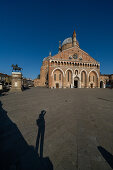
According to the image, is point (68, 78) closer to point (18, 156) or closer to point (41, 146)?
point (41, 146)

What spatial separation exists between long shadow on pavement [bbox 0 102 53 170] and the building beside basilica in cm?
2526

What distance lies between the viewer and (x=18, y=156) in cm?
177

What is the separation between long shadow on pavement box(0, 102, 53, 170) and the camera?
1.55m

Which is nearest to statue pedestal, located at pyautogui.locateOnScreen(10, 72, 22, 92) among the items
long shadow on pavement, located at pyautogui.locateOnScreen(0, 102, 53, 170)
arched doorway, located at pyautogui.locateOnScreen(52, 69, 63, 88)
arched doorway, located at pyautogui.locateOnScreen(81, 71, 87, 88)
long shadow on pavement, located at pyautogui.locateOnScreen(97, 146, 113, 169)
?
arched doorway, located at pyautogui.locateOnScreen(52, 69, 63, 88)

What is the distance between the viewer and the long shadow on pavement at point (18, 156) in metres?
1.55

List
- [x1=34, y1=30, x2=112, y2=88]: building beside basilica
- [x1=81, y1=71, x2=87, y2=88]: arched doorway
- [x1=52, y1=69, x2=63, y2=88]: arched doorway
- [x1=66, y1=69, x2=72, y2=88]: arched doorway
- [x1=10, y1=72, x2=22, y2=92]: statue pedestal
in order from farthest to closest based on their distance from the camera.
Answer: [x1=81, y1=71, x2=87, y2=88]: arched doorway, [x1=66, y1=69, x2=72, y2=88]: arched doorway, [x1=52, y1=69, x2=63, y2=88]: arched doorway, [x1=34, y1=30, x2=112, y2=88]: building beside basilica, [x1=10, y1=72, x2=22, y2=92]: statue pedestal

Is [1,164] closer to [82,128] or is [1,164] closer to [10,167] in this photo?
[10,167]

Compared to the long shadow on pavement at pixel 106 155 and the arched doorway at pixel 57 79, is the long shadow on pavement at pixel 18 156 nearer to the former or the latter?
the long shadow on pavement at pixel 106 155

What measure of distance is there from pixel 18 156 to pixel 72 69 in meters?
29.6

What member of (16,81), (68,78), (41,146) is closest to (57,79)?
(68,78)

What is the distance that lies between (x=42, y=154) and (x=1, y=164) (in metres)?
0.90

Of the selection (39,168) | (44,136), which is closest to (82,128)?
(44,136)

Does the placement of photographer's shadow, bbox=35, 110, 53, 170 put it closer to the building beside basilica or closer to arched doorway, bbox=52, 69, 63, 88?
the building beside basilica

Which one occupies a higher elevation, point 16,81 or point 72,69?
point 72,69
